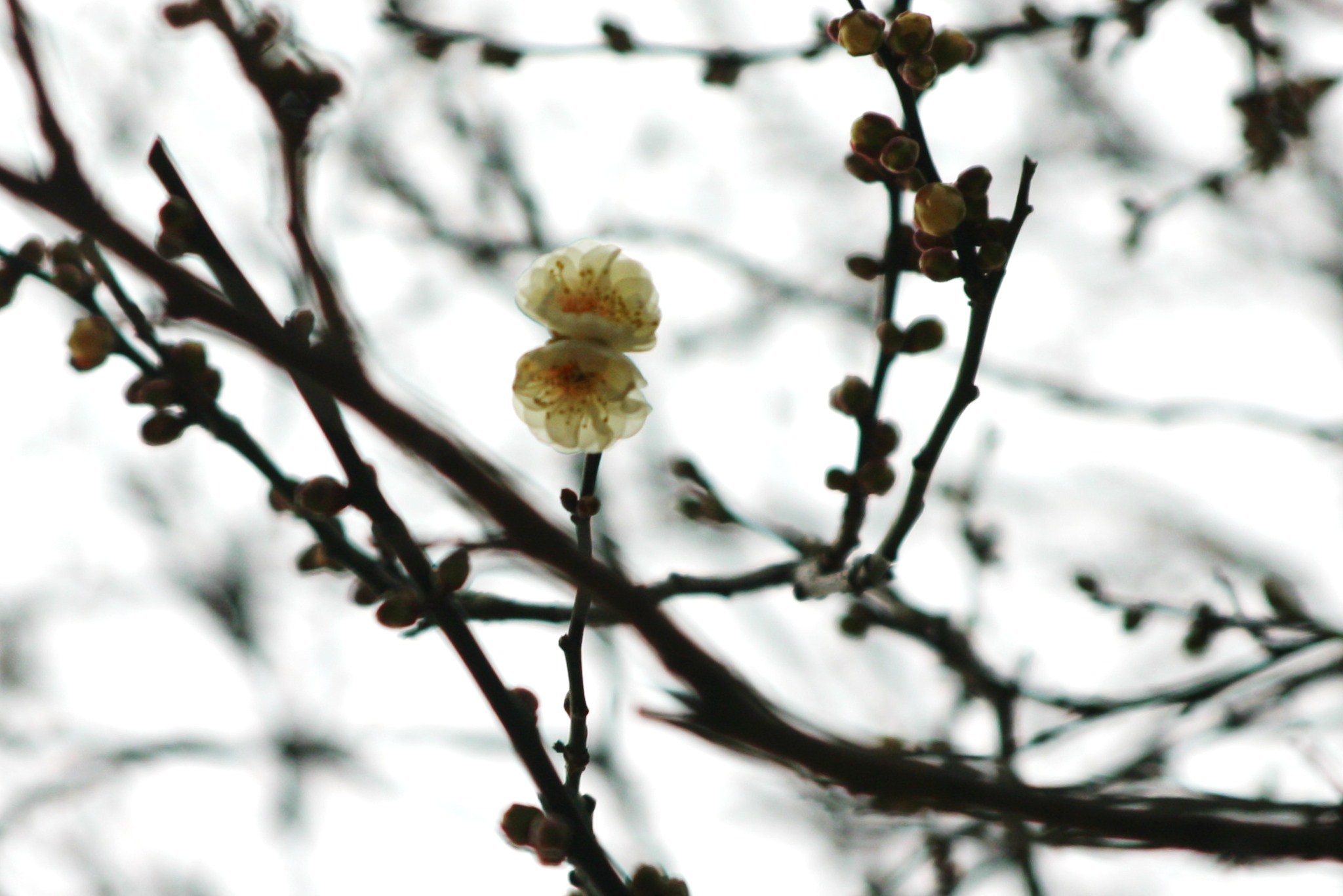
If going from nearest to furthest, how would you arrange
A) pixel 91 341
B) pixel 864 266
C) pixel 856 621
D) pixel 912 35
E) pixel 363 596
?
pixel 91 341 → pixel 912 35 → pixel 363 596 → pixel 864 266 → pixel 856 621

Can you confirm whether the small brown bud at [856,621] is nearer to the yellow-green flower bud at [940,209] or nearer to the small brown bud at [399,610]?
the yellow-green flower bud at [940,209]

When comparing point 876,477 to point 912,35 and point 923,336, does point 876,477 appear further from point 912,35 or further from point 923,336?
point 912,35

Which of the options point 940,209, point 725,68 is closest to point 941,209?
point 940,209

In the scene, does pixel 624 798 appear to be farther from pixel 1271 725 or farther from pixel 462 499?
pixel 462 499

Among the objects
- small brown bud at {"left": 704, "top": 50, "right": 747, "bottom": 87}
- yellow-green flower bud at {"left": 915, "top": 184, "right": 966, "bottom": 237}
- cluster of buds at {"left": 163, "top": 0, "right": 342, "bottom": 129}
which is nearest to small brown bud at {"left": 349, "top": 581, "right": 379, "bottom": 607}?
cluster of buds at {"left": 163, "top": 0, "right": 342, "bottom": 129}

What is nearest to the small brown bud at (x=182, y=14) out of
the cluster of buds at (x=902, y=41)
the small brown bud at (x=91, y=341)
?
the small brown bud at (x=91, y=341)

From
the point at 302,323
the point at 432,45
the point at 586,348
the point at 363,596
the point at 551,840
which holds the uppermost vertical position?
the point at 432,45

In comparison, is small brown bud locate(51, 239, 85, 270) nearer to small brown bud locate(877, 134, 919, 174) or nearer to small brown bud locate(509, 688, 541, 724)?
small brown bud locate(509, 688, 541, 724)
